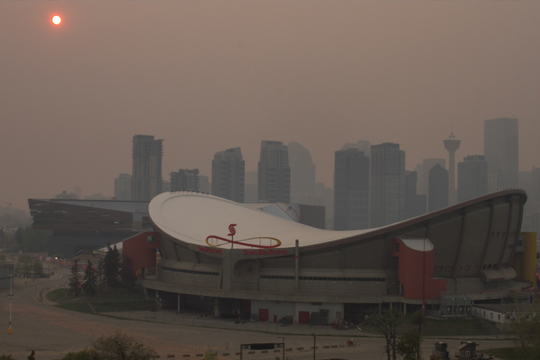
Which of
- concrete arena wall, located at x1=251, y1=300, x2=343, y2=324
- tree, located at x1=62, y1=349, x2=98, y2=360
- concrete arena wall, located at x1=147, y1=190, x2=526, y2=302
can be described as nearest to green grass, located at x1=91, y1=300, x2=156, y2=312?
concrete arena wall, located at x1=147, y1=190, x2=526, y2=302

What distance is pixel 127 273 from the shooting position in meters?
78.8

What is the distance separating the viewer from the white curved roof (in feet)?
230

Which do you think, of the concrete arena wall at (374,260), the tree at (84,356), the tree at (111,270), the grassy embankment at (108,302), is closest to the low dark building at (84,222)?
the tree at (111,270)

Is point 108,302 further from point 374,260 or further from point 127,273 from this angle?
point 374,260

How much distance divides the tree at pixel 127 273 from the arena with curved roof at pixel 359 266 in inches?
357

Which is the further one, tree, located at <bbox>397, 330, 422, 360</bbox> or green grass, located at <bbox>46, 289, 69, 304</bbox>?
green grass, located at <bbox>46, 289, 69, 304</bbox>

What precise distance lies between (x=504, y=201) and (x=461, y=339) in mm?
19648

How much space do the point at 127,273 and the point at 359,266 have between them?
31.5 metres

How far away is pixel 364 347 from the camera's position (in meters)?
50.3

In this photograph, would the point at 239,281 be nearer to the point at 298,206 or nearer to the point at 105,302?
the point at 105,302

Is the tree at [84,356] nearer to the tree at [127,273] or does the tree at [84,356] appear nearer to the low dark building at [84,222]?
the tree at [127,273]

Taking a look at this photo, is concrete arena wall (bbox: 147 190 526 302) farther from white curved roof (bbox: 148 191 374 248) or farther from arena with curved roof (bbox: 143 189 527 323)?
white curved roof (bbox: 148 191 374 248)

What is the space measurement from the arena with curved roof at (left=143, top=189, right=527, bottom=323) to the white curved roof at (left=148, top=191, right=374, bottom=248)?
0.67 metres

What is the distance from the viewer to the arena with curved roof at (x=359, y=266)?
202 ft
